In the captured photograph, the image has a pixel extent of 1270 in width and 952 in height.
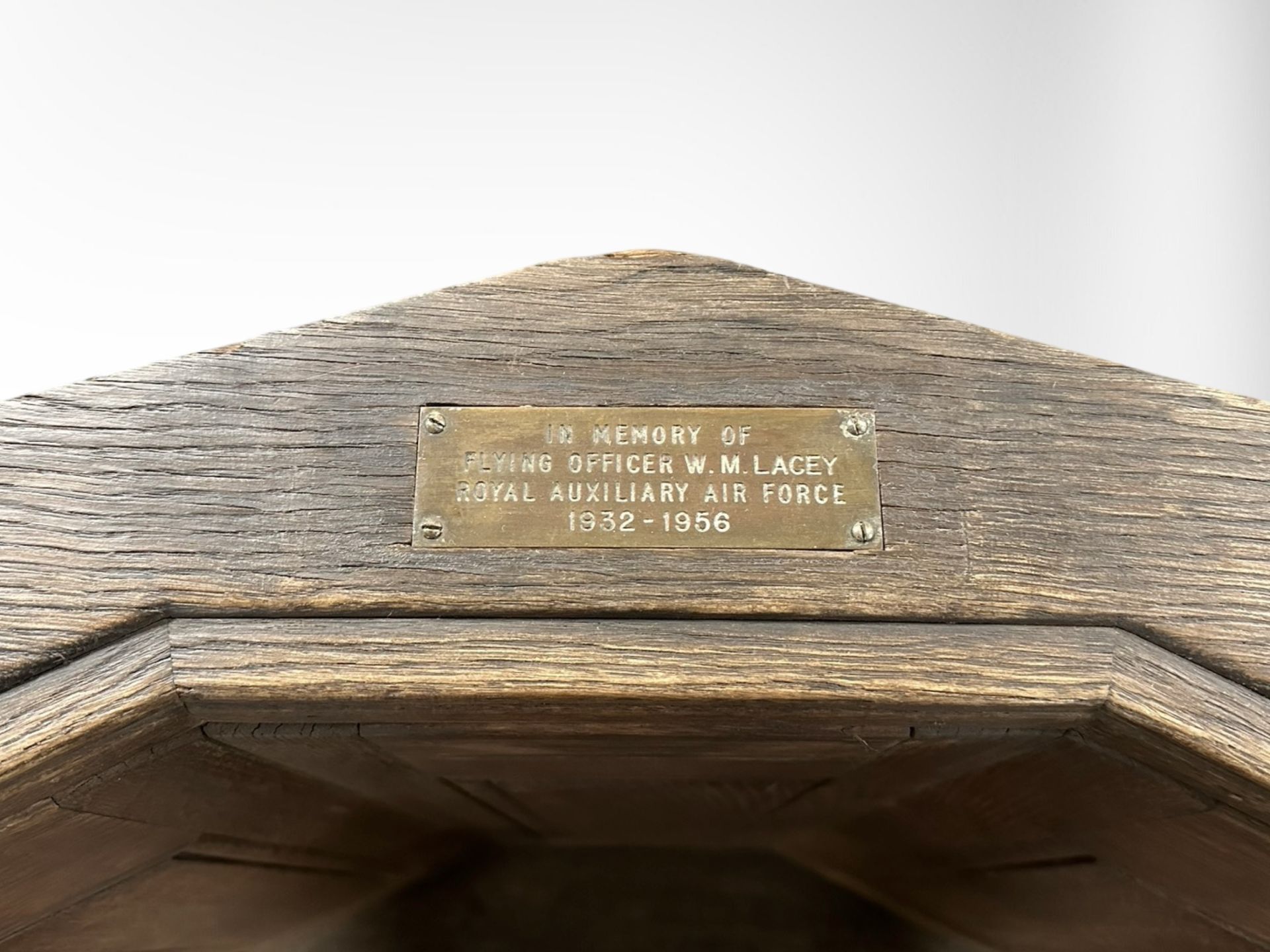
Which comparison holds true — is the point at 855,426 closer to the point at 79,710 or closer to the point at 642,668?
the point at 642,668

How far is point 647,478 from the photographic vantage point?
777 mm

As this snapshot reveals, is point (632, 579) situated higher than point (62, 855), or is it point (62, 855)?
point (632, 579)

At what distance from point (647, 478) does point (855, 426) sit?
6.5 inches

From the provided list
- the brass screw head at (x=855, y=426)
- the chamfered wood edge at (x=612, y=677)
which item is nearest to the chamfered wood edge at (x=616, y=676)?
the chamfered wood edge at (x=612, y=677)

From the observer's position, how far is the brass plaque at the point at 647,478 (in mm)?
765

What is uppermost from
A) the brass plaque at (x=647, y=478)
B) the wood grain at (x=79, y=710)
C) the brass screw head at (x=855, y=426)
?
the brass screw head at (x=855, y=426)

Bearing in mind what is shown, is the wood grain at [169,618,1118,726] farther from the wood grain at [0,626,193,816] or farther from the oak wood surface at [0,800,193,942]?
the oak wood surface at [0,800,193,942]

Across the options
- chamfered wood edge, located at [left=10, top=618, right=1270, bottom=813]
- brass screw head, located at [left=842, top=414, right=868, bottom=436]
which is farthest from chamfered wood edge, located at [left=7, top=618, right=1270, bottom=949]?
brass screw head, located at [left=842, top=414, right=868, bottom=436]

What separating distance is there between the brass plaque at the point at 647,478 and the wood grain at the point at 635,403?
0.01 metres

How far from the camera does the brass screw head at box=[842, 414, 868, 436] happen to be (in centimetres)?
→ 79

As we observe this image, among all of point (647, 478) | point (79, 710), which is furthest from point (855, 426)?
point (79, 710)

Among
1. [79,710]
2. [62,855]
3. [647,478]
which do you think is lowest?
[62,855]

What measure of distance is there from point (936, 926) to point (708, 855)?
0.32 metres

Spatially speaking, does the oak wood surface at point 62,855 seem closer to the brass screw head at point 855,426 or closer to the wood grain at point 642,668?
the wood grain at point 642,668
